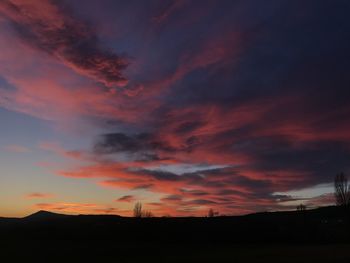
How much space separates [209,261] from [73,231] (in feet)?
307

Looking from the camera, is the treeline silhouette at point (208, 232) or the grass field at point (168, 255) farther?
the treeline silhouette at point (208, 232)

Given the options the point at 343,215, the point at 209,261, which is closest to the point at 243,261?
the point at 209,261

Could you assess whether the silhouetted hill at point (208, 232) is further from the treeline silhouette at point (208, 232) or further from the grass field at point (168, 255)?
the grass field at point (168, 255)

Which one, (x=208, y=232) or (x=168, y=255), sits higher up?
(x=208, y=232)

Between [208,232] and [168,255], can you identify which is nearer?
[168,255]

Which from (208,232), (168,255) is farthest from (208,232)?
(168,255)

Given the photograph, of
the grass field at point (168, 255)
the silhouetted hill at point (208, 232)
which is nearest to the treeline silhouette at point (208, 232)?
the silhouetted hill at point (208, 232)

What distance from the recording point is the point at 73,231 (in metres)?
138

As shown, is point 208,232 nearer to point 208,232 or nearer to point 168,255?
point 208,232

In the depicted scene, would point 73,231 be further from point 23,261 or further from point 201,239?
point 23,261

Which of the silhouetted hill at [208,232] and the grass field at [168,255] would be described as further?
the silhouetted hill at [208,232]

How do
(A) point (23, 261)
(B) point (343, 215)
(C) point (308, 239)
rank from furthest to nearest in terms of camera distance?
(B) point (343, 215) < (C) point (308, 239) < (A) point (23, 261)

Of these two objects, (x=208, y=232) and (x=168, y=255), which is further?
(x=208, y=232)

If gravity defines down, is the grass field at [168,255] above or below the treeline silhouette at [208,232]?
below
